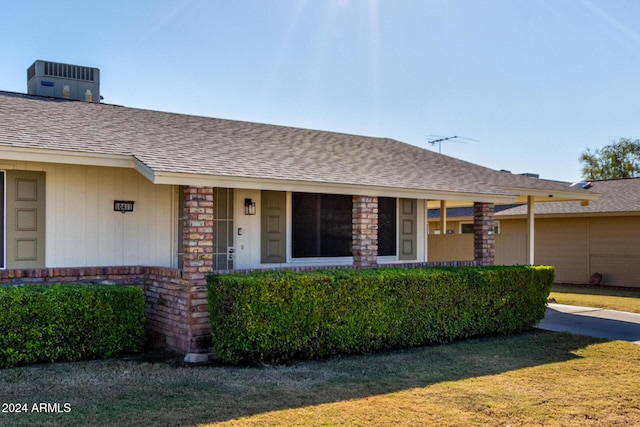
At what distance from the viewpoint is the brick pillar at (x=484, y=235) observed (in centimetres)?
1184

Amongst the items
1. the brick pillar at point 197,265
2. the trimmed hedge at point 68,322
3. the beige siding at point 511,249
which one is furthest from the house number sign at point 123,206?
the beige siding at point 511,249

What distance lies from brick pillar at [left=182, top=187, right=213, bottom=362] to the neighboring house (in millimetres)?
15531

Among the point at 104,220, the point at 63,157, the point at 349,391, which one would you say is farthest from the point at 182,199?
the point at 349,391

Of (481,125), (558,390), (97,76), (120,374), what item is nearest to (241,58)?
(97,76)

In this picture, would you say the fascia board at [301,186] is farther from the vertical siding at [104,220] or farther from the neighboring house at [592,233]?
the neighboring house at [592,233]

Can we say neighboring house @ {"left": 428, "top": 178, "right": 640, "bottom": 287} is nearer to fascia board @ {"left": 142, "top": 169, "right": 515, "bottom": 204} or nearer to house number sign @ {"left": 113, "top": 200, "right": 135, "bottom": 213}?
fascia board @ {"left": 142, "top": 169, "right": 515, "bottom": 204}

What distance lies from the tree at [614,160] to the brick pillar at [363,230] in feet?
130

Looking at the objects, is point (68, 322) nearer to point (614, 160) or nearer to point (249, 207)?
point (249, 207)

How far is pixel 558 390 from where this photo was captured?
6684mm

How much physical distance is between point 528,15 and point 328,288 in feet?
28.0

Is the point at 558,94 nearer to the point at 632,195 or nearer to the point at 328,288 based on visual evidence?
the point at 632,195

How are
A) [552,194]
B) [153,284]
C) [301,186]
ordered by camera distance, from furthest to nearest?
[552,194] → [301,186] → [153,284]

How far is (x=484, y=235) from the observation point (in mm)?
11852

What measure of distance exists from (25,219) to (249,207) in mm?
3773
